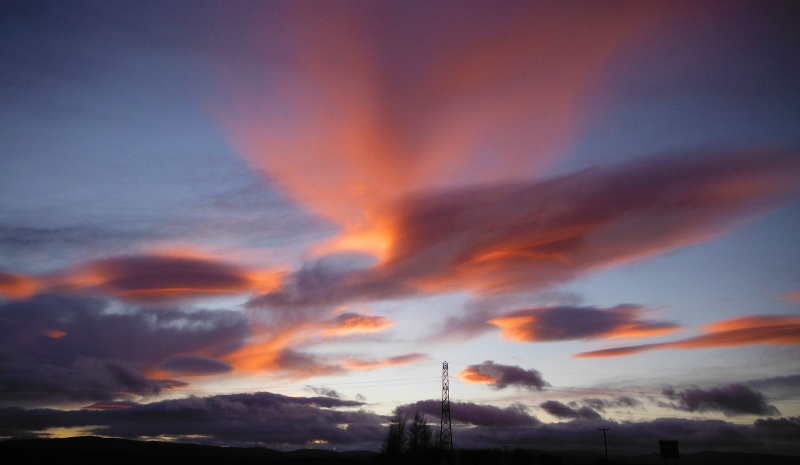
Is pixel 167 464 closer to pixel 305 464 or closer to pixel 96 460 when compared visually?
pixel 96 460

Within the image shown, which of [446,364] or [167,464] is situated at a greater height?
[446,364]

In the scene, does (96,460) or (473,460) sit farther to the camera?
(96,460)

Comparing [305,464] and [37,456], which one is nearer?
[37,456]

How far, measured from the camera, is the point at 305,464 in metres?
177

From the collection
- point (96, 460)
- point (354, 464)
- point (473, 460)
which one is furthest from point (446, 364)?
point (96, 460)

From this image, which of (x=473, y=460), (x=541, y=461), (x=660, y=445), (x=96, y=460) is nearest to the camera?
(x=660, y=445)

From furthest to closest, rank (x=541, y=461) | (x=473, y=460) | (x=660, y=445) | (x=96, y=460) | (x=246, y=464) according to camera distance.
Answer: (x=246, y=464), (x=541, y=461), (x=96, y=460), (x=473, y=460), (x=660, y=445)

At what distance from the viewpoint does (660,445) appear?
134 m

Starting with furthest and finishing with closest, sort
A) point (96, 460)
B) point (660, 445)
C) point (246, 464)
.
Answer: point (246, 464)
point (96, 460)
point (660, 445)

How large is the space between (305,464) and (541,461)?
72.4 meters

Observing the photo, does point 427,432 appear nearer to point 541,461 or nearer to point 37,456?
point 541,461

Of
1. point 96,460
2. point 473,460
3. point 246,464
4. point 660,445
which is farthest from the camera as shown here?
point 246,464

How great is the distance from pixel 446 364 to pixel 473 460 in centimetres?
2744

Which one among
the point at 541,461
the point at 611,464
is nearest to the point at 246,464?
the point at 541,461
